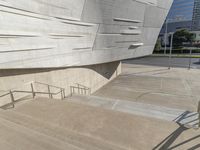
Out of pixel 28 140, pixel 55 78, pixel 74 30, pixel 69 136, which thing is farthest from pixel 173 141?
pixel 74 30

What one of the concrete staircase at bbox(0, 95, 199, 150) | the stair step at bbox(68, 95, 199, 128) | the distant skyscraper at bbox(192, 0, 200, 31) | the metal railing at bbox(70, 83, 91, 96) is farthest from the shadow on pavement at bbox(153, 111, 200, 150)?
the distant skyscraper at bbox(192, 0, 200, 31)

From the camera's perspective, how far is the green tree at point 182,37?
44.8m

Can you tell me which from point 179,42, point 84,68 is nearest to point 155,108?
point 84,68

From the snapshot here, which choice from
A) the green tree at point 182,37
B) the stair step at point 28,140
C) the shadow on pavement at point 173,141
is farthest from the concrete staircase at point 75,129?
the green tree at point 182,37

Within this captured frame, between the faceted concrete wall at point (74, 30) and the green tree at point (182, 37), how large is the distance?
36897 millimetres

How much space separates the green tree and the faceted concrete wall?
36897 mm

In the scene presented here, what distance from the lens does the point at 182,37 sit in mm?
44844

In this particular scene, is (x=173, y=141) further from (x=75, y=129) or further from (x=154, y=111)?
(x=154, y=111)

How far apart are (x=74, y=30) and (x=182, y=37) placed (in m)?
47.2

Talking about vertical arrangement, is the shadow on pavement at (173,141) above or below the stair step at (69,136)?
below

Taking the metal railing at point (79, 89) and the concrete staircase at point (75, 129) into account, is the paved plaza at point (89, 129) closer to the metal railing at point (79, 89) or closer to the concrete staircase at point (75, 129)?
the concrete staircase at point (75, 129)

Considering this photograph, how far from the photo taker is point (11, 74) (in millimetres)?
6242

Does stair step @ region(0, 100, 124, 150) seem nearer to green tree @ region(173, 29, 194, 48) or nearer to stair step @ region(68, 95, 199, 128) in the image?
stair step @ region(68, 95, 199, 128)

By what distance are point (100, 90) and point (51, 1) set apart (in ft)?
30.6
